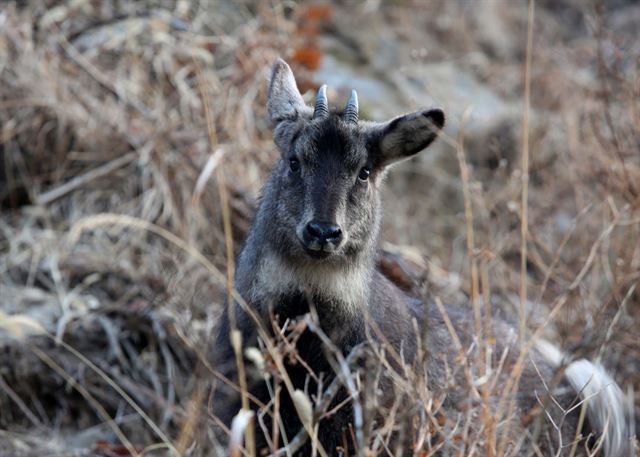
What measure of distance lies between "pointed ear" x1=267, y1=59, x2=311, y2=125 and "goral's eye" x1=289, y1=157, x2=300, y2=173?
0.36m

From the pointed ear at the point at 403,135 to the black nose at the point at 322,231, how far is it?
23.9 inches

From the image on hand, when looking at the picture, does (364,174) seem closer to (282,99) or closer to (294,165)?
(294,165)

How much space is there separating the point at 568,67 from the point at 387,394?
21.6 ft

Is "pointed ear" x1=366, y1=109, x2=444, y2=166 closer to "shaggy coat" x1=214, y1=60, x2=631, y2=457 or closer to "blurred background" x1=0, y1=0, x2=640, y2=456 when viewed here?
"shaggy coat" x1=214, y1=60, x2=631, y2=457

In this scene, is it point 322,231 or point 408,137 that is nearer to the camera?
point 322,231

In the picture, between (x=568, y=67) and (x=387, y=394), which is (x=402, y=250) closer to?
(x=387, y=394)

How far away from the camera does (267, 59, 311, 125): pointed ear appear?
5359 mm

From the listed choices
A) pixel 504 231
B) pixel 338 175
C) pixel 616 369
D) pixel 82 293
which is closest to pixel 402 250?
pixel 504 231

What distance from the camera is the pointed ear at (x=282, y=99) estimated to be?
211 inches

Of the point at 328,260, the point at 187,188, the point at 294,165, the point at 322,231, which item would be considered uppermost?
the point at 294,165

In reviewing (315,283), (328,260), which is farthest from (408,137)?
(315,283)

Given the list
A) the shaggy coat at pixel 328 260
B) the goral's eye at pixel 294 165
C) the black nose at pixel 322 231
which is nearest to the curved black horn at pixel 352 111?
the shaggy coat at pixel 328 260

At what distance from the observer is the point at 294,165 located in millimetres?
5000

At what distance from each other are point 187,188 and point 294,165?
2732 millimetres
